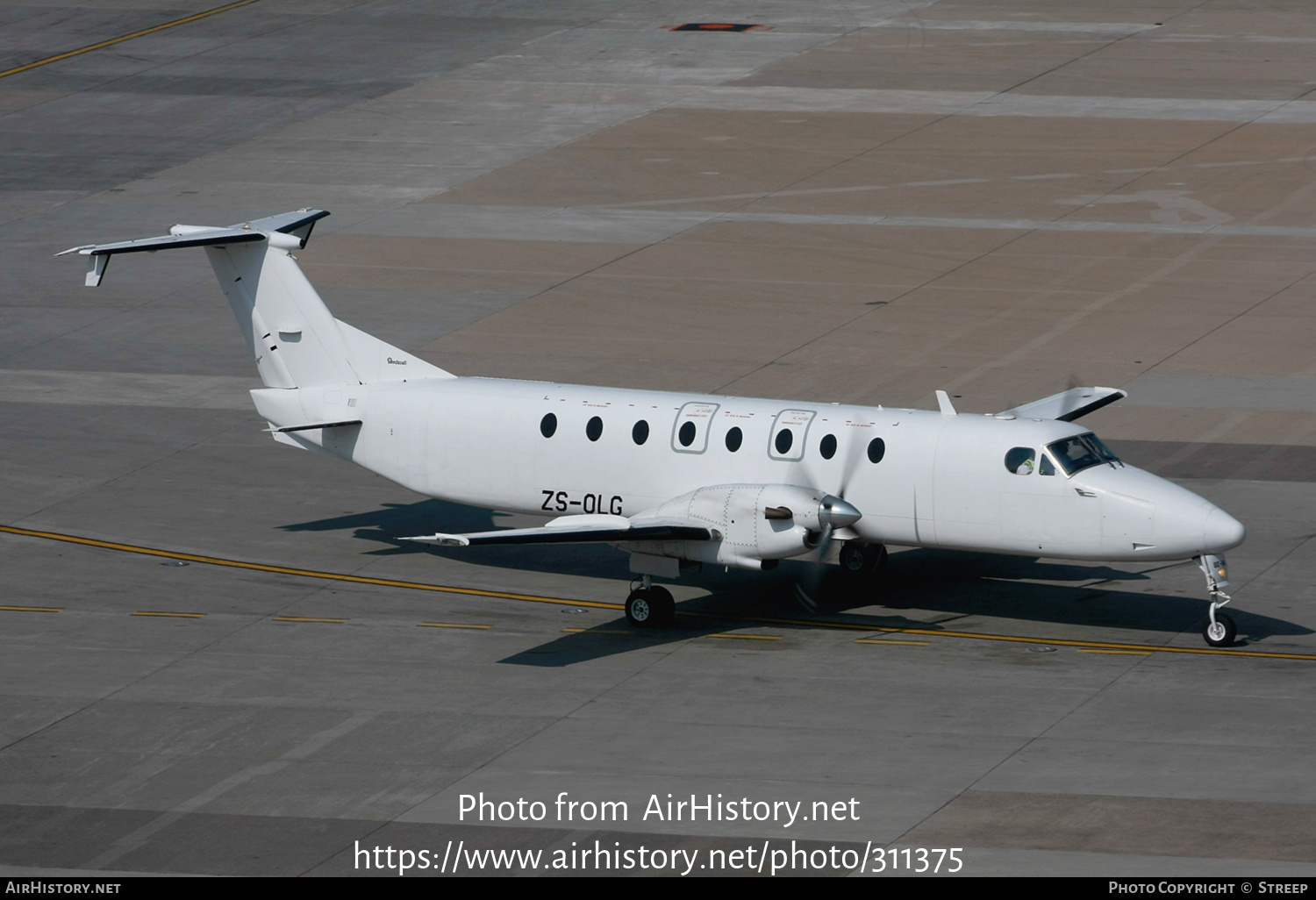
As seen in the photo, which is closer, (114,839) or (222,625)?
(114,839)

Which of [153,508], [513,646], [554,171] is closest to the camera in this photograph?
[513,646]

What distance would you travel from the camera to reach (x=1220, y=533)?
2781 cm

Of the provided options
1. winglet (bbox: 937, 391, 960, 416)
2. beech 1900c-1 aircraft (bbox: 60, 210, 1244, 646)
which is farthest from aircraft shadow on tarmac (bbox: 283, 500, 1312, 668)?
winglet (bbox: 937, 391, 960, 416)

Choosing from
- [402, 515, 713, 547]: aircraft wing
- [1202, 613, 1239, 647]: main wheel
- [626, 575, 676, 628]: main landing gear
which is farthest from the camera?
[626, 575, 676, 628]: main landing gear

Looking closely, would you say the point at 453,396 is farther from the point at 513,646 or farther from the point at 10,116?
the point at 10,116

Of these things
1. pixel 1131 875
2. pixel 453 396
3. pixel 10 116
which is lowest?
pixel 1131 875

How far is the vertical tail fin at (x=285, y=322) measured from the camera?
33812mm

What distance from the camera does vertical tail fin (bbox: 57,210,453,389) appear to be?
33.8 metres

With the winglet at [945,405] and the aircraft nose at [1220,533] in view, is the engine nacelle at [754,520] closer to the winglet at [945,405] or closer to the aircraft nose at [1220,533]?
the winglet at [945,405]

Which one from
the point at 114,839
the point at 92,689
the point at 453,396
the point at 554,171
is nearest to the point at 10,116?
the point at 554,171

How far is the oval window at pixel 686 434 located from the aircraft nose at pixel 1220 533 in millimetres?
7905

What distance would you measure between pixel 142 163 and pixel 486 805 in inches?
1652

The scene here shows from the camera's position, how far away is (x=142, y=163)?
6053cm

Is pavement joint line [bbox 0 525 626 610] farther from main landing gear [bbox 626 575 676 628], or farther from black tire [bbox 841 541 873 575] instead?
black tire [bbox 841 541 873 575]
